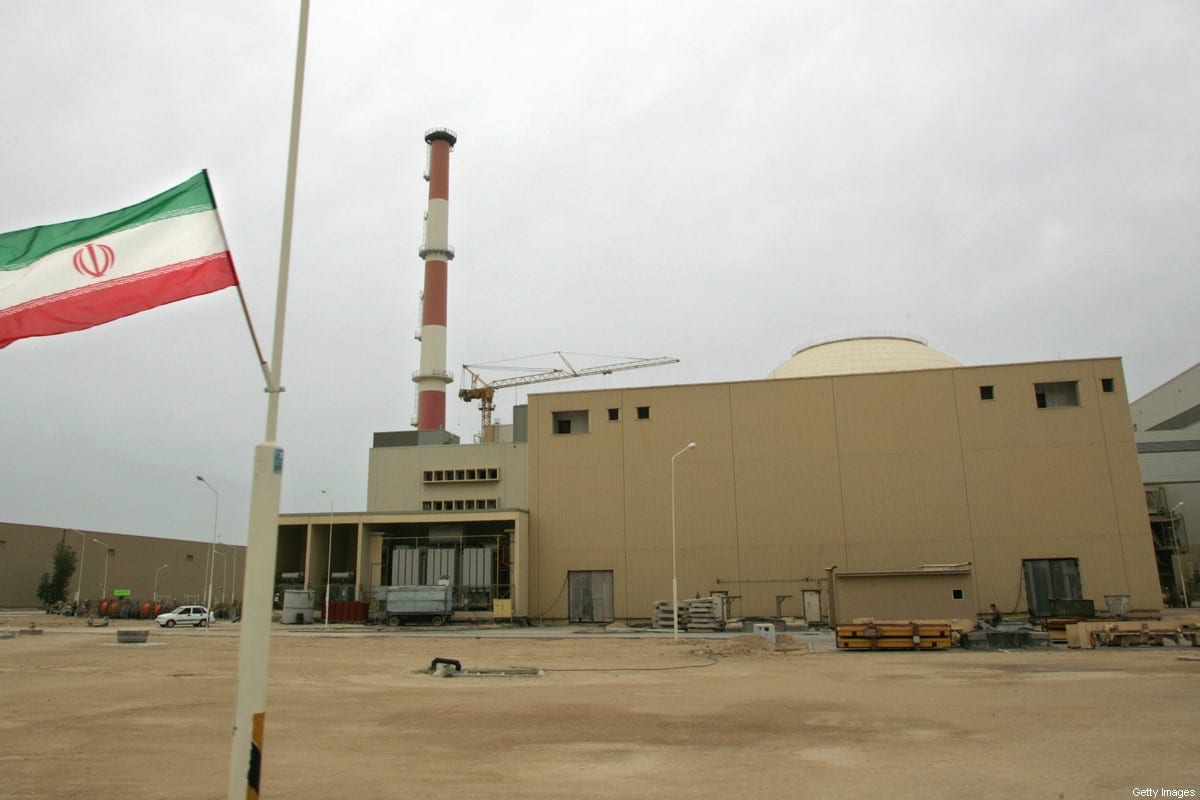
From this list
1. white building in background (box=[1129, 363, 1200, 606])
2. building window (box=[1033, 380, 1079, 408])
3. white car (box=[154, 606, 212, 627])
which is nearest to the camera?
building window (box=[1033, 380, 1079, 408])

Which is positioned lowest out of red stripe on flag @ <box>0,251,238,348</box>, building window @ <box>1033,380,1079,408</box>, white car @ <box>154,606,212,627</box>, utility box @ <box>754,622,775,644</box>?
utility box @ <box>754,622,775,644</box>

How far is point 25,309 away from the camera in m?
7.21

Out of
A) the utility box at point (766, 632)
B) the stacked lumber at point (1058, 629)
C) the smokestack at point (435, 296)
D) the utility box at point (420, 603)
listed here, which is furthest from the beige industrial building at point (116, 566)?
the stacked lumber at point (1058, 629)

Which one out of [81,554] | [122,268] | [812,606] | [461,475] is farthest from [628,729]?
[81,554]

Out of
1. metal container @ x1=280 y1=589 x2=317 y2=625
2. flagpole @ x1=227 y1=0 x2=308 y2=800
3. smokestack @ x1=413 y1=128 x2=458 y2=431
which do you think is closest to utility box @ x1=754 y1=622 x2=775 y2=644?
flagpole @ x1=227 y1=0 x2=308 y2=800

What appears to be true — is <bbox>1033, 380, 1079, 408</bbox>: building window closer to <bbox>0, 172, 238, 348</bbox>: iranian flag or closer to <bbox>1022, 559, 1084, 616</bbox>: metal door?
<bbox>1022, 559, 1084, 616</bbox>: metal door

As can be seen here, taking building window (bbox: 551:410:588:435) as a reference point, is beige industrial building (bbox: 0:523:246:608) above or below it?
below

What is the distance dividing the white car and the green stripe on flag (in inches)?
2067

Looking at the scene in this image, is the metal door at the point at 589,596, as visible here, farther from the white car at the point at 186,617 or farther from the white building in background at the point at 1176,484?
the white building in background at the point at 1176,484

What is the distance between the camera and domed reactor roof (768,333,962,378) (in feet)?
188

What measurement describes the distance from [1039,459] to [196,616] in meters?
52.3

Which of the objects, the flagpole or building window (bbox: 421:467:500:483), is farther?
building window (bbox: 421:467:500:483)

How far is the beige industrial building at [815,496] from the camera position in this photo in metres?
45.4

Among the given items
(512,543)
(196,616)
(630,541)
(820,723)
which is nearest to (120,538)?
(196,616)
